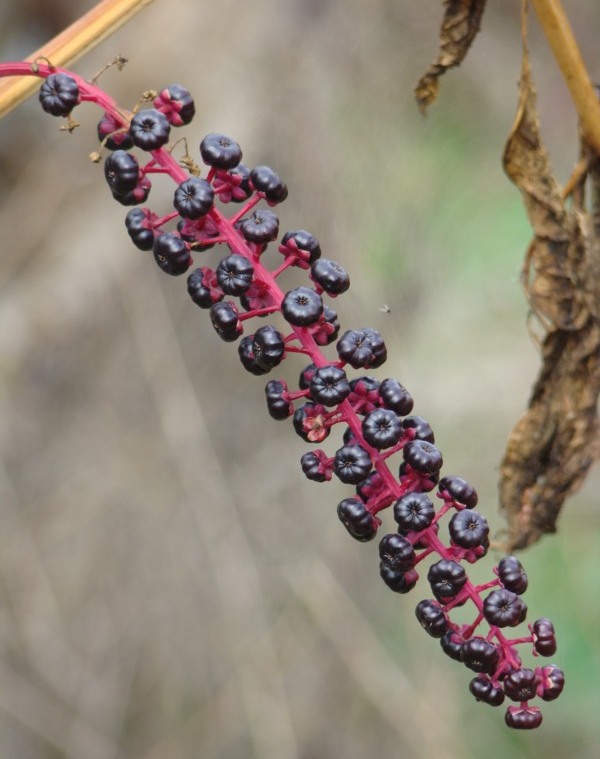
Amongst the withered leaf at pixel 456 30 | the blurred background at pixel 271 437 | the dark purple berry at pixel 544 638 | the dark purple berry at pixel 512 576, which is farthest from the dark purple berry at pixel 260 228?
the blurred background at pixel 271 437

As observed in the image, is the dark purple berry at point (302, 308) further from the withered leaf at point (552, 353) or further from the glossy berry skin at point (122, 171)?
the withered leaf at point (552, 353)

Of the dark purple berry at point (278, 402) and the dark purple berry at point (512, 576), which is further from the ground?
the dark purple berry at point (512, 576)

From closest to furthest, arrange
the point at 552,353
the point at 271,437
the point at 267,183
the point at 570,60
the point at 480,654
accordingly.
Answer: the point at 480,654
the point at 267,183
the point at 570,60
the point at 552,353
the point at 271,437

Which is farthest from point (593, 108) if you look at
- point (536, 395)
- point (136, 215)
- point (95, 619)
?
point (95, 619)

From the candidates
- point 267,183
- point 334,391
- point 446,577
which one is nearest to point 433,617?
point 446,577

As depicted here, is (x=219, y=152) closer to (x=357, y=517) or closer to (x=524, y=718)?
(x=357, y=517)

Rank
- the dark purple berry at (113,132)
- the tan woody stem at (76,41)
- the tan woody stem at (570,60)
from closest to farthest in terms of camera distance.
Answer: the dark purple berry at (113,132) → the tan woody stem at (76,41) → the tan woody stem at (570,60)

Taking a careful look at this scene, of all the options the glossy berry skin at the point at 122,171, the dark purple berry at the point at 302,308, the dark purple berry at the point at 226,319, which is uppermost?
the dark purple berry at the point at 302,308

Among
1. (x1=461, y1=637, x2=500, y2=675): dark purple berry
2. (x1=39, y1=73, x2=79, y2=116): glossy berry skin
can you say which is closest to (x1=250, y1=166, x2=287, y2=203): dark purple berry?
(x1=39, y1=73, x2=79, y2=116): glossy berry skin
